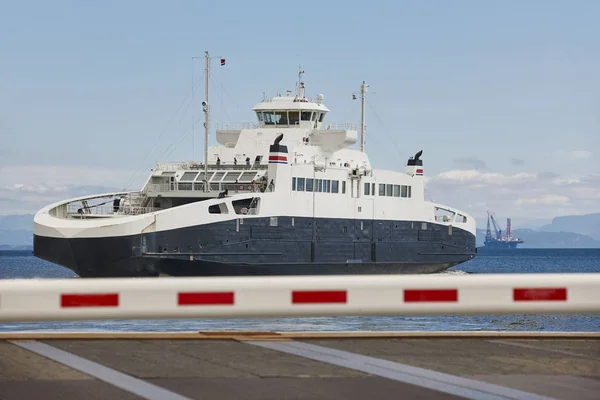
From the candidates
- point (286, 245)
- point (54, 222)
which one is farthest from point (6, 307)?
point (286, 245)

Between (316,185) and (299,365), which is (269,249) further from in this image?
(299,365)

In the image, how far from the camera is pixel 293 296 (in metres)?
7.62

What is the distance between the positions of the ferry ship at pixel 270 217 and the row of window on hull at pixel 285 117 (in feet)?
0.15

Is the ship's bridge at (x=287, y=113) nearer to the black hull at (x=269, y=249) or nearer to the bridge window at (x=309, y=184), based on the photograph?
the bridge window at (x=309, y=184)

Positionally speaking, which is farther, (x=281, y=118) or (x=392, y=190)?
(x=281, y=118)

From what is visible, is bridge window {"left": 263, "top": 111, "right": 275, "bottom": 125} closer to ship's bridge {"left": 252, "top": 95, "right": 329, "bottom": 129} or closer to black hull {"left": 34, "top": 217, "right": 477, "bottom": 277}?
ship's bridge {"left": 252, "top": 95, "right": 329, "bottom": 129}

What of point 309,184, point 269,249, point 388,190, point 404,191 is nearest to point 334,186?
point 309,184

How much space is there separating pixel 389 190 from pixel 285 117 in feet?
18.7

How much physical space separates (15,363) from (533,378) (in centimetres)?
401

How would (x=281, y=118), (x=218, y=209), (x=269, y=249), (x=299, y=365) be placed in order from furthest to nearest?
(x=281, y=118)
(x=269, y=249)
(x=218, y=209)
(x=299, y=365)

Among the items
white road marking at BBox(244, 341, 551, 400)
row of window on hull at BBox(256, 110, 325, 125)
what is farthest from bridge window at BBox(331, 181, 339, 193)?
white road marking at BBox(244, 341, 551, 400)

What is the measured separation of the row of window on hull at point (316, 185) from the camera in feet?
147

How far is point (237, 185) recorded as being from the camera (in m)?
45.0

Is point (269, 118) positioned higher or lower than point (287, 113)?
lower
